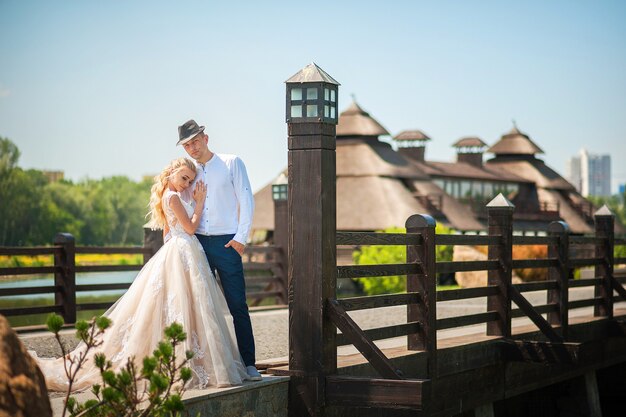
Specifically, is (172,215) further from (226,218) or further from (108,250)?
(108,250)

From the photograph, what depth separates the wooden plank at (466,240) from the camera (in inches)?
376

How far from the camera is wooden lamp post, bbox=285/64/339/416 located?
761 centimetres

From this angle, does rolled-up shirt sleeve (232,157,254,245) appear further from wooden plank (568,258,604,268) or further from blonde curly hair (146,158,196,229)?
wooden plank (568,258,604,268)

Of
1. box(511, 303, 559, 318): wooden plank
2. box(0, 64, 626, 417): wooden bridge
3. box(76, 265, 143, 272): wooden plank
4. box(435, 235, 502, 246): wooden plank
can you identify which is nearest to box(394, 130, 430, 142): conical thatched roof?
box(76, 265, 143, 272): wooden plank

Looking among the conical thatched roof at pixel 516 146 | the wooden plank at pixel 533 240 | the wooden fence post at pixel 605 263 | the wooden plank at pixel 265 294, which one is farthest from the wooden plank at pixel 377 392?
the conical thatched roof at pixel 516 146

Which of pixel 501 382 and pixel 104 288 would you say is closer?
pixel 501 382

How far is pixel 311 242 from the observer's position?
25.1 feet

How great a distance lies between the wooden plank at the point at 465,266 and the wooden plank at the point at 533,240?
2.10 ft

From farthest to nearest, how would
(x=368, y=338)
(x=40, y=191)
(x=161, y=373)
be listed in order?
(x=40, y=191) → (x=368, y=338) → (x=161, y=373)

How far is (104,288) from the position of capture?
15102 mm

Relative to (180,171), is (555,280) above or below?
below

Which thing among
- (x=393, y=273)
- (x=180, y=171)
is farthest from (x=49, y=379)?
(x=393, y=273)

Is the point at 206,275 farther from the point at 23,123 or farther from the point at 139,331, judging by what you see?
the point at 23,123

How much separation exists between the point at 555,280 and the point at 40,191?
75.4 m
